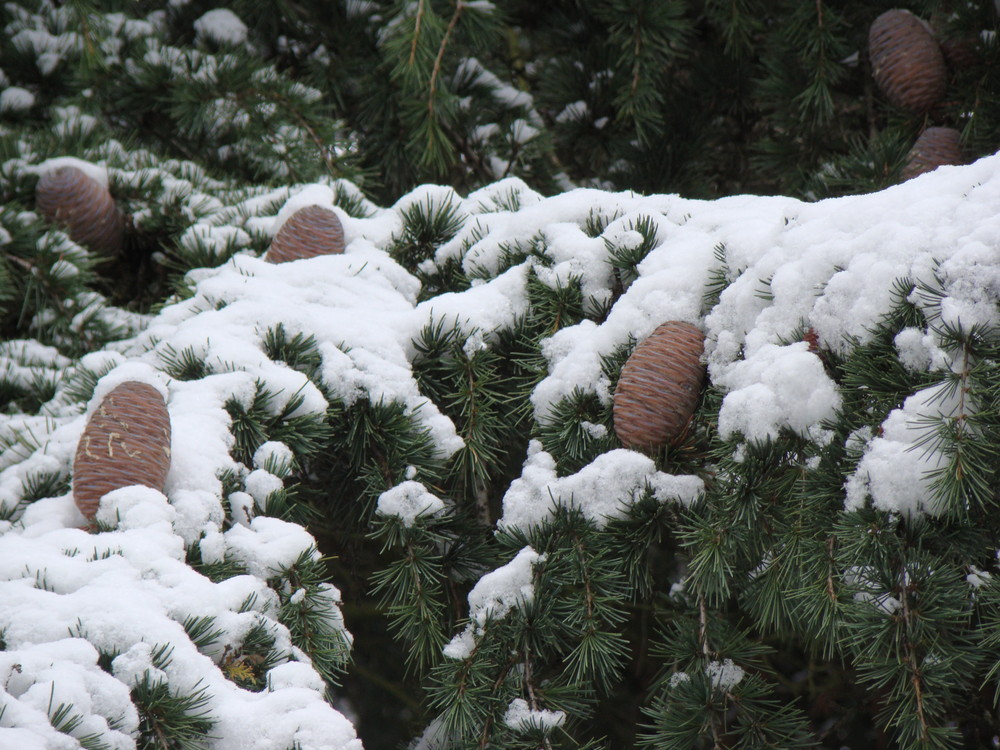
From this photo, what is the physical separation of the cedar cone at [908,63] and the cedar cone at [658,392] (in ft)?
3.19

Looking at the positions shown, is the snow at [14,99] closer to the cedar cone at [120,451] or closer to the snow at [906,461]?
the cedar cone at [120,451]

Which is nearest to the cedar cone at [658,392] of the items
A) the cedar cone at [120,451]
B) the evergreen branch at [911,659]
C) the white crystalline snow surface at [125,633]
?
the evergreen branch at [911,659]

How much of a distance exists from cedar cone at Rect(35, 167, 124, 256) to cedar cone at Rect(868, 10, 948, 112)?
1.72 metres

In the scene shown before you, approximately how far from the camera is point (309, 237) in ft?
5.31

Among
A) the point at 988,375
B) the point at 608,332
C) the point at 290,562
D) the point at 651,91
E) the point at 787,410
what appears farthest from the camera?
the point at 651,91

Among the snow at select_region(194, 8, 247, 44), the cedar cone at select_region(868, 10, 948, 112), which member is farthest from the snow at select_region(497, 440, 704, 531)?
the snow at select_region(194, 8, 247, 44)

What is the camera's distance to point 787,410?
1042 mm

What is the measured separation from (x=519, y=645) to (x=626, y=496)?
24cm

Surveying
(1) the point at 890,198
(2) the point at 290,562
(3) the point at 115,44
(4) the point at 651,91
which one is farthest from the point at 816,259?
(3) the point at 115,44

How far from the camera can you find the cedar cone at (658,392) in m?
1.15

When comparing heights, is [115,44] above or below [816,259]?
below

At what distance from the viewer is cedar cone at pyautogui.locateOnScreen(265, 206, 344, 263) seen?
1.62 metres

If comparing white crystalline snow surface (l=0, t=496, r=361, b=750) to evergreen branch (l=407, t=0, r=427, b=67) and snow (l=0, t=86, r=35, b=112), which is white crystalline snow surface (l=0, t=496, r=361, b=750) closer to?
evergreen branch (l=407, t=0, r=427, b=67)

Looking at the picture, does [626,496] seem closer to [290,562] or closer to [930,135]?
[290,562]
